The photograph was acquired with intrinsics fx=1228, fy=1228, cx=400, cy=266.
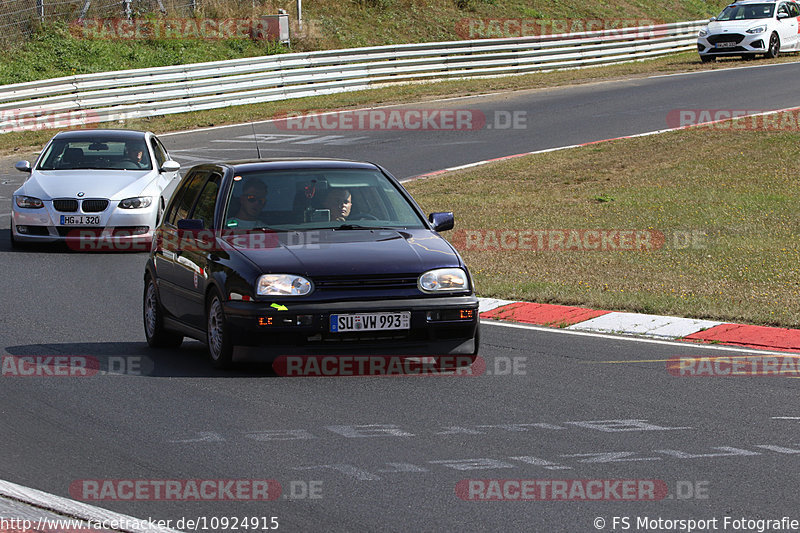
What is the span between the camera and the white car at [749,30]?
3644cm

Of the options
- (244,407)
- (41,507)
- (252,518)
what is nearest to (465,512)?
(252,518)

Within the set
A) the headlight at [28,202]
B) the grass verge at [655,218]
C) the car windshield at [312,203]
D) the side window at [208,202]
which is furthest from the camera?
the headlight at [28,202]

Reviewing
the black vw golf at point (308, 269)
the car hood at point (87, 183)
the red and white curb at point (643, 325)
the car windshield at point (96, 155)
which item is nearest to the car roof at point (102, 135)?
the car windshield at point (96, 155)

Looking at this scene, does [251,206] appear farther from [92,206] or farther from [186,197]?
[92,206]

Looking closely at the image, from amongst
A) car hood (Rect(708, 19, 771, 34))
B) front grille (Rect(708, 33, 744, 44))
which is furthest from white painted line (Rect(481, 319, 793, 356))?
car hood (Rect(708, 19, 771, 34))

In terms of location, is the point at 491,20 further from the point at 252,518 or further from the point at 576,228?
the point at 252,518

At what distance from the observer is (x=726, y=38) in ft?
120

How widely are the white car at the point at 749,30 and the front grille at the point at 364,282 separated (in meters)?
30.3

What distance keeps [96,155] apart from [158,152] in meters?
0.97

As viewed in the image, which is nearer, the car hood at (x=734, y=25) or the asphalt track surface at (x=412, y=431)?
the asphalt track surface at (x=412, y=431)

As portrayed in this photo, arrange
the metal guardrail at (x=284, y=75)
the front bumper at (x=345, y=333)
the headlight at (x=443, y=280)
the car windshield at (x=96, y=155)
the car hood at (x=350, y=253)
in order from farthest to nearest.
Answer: the metal guardrail at (x=284, y=75) → the car windshield at (x=96, y=155) → the headlight at (x=443, y=280) → the car hood at (x=350, y=253) → the front bumper at (x=345, y=333)

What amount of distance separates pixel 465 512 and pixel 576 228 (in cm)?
1141

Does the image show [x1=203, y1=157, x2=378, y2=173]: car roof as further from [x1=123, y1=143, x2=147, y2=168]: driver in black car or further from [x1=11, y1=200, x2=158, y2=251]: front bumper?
[x1=123, y1=143, x2=147, y2=168]: driver in black car

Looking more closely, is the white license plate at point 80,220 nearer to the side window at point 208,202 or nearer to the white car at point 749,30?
the side window at point 208,202
